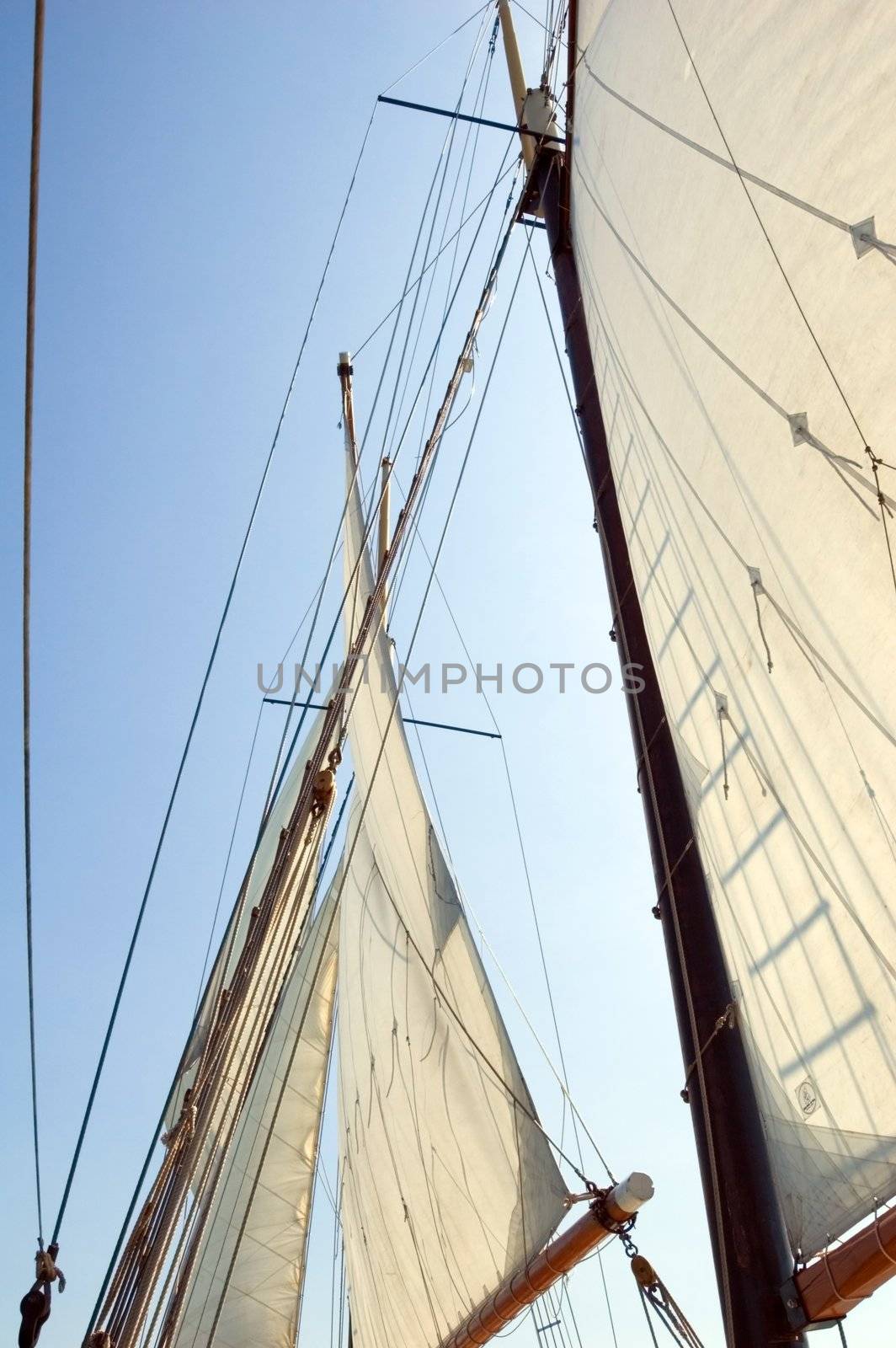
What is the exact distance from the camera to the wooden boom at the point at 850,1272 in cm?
262

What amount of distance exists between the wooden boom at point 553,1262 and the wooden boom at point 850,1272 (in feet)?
4.29

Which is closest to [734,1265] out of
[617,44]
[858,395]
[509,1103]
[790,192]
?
[509,1103]

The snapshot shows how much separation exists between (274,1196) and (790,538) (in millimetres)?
9965

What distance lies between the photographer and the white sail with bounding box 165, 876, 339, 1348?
989cm

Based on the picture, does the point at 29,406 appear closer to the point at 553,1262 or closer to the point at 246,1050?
the point at 246,1050

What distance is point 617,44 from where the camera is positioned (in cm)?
581

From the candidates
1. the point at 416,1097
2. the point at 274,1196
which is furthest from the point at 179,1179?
the point at 274,1196

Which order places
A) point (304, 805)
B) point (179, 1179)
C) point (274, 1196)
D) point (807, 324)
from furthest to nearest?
1. point (274, 1196)
2. point (304, 805)
3. point (179, 1179)
4. point (807, 324)

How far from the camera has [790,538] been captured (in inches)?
131

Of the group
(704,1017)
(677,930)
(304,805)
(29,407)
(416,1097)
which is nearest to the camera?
(29,407)

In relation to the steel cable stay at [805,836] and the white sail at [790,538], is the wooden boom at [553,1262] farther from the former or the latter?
the steel cable stay at [805,836]

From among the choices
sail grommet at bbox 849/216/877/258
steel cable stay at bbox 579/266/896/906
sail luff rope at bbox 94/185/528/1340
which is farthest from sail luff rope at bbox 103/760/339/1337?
sail grommet at bbox 849/216/877/258

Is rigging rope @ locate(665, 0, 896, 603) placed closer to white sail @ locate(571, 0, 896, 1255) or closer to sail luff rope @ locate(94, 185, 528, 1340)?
white sail @ locate(571, 0, 896, 1255)

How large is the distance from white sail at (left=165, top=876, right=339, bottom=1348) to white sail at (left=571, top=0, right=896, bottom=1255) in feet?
20.9
